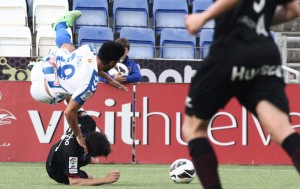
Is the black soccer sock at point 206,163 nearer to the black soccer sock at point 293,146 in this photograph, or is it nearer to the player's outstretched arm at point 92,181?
the black soccer sock at point 293,146

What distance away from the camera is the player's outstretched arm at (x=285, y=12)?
5562mm

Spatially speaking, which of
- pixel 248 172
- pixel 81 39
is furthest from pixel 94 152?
pixel 81 39

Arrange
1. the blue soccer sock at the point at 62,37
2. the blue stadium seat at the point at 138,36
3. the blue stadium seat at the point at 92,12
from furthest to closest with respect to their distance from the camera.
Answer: the blue stadium seat at the point at 92,12 < the blue stadium seat at the point at 138,36 < the blue soccer sock at the point at 62,37

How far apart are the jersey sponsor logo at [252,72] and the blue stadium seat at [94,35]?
10.8m

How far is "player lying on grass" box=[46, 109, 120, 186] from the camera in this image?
9.08m

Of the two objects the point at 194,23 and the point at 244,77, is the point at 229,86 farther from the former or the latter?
the point at 194,23

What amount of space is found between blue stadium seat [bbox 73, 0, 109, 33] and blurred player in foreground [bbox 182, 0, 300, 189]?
38.8 ft

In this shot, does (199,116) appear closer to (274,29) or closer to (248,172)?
(248,172)

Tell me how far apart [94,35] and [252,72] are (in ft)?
36.2

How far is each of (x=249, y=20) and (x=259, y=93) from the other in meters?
0.42

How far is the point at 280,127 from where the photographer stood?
533 centimetres

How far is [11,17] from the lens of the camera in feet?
55.0

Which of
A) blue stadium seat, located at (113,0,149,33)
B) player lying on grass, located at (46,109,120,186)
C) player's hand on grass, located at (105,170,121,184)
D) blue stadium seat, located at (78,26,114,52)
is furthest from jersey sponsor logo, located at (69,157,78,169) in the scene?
blue stadium seat, located at (113,0,149,33)

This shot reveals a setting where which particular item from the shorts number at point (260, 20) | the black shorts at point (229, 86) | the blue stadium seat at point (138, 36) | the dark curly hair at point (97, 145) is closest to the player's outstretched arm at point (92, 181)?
the dark curly hair at point (97, 145)
